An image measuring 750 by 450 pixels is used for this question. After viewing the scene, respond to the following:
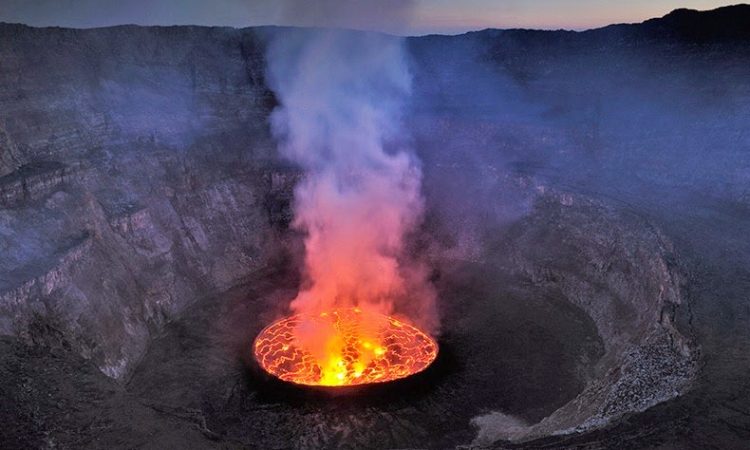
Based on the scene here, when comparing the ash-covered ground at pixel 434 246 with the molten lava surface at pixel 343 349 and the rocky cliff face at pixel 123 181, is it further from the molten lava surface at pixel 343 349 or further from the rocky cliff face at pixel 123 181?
the molten lava surface at pixel 343 349

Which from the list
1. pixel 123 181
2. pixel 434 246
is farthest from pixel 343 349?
pixel 123 181

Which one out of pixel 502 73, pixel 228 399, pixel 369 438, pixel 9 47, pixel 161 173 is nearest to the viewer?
pixel 369 438

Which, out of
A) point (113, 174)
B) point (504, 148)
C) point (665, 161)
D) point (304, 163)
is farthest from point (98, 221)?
point (665, 161)

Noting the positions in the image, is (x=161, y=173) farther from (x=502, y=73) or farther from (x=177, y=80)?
(x=502, y=73)

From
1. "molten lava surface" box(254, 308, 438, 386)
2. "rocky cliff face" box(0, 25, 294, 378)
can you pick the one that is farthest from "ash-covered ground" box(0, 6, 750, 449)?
"molten lava surface" box(254, 308, 438, 386)

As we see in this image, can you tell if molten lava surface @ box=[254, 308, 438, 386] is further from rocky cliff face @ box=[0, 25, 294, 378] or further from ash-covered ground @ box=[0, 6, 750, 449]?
rocky cliff face @ box=[0, 25, 294, 378]

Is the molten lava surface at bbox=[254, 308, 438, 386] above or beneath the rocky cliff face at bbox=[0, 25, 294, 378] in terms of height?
beneath
